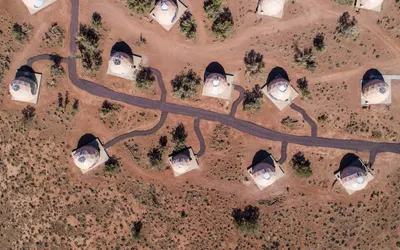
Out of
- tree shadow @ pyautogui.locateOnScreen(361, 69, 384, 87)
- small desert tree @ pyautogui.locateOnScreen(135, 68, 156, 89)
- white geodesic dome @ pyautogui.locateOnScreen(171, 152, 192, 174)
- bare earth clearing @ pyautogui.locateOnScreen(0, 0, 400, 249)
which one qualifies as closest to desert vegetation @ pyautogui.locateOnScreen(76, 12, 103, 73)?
bare earth clearing @ pyautogui.locateOnScreen(0, 0, 400, 249)

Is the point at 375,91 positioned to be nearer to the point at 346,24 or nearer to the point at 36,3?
the point at 346,24

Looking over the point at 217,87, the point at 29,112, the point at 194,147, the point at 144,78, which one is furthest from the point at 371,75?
the point at 29,112

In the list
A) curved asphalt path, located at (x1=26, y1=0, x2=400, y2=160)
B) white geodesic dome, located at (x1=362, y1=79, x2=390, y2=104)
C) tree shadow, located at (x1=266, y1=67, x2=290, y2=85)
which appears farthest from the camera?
curved asphalt path, located at (x1=26, y1=0, x2=400, y2=160)

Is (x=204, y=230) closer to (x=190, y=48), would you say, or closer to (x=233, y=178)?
(x=233, y=178)

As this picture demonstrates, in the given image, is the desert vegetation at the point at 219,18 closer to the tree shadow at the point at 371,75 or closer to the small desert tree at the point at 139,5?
the small desert tree at the point at 139,5

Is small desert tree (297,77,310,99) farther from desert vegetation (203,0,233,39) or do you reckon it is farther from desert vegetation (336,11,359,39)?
desert vegetation (203,0,233,39)

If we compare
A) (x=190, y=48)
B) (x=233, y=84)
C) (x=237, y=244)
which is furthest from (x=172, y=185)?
(x=190, y=48)
